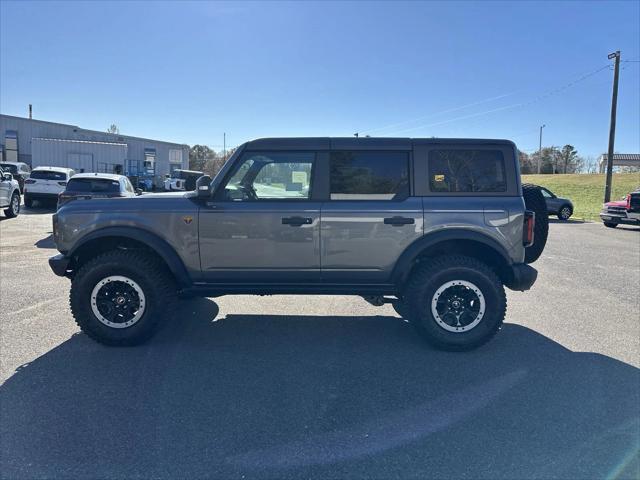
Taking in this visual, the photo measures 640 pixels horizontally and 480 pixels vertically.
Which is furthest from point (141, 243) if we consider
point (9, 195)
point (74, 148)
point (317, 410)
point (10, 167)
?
point (74, 148)

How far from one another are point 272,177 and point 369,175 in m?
0.97

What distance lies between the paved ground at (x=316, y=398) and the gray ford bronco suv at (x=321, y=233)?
0.48m

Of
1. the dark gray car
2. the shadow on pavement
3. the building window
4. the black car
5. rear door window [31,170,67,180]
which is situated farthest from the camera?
the building window

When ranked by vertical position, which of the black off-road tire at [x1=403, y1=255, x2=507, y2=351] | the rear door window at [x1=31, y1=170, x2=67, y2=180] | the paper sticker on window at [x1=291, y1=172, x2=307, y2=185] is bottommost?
the black off-road tire at [x1=403, y1=255, x2=507, y2=351]

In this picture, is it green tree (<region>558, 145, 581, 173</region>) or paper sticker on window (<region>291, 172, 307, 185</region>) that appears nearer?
paper sticker on window (<region>291, 172, 307, 185</region>)

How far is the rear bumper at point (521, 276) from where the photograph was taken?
430 centimetres

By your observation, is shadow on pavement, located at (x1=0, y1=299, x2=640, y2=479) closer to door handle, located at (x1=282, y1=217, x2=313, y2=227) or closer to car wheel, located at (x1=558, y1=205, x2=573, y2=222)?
door handle, located at (x1=282, y1=217, x2=313, y2=227)

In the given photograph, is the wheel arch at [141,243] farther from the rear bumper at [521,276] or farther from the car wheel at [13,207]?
the car wheel at [13,207]

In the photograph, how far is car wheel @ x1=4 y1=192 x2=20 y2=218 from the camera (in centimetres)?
1451

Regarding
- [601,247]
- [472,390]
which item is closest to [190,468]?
[472,390]

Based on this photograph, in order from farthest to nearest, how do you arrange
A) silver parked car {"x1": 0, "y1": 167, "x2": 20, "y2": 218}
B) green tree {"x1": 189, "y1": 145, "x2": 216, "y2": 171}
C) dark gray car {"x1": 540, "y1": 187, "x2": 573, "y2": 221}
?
green tree {"x1": 189, "y1": 145, "x2": 216, "y2": 171}
dark gray car {"x1": 540, "y1": 187, "x2": 573, "y2": 221}
silver parked car {"x1": 0, "y1": 167, "x2": 20, "y2": 218}

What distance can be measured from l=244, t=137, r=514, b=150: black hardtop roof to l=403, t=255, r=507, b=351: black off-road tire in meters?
1.25

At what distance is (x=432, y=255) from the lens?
4613 mm

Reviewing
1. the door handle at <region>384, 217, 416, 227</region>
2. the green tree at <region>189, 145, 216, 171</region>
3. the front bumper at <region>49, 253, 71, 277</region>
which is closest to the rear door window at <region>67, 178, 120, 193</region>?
the front bumper at <region>49, 253, 71, 277</region>
